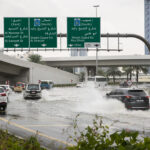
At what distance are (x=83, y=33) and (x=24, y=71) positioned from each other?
5055 cm

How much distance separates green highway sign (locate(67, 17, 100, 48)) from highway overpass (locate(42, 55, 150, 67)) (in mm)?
51610

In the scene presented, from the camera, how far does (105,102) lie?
20.1 metres

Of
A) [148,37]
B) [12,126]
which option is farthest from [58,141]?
[148,37]

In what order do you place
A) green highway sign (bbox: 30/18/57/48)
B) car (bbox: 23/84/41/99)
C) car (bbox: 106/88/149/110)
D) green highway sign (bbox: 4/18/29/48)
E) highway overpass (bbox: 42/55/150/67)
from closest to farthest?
1. car (bbox: 106/88/149/110)
2. green highway sign (bbox: 30/18/57/48)
3. green highway sign (bbox: 4/18/29/48)
4. car (bbox: 23/84/41/99)
5. highway overpass (bbox: 42/55/150/67)

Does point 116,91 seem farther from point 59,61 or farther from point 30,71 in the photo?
point 59,61

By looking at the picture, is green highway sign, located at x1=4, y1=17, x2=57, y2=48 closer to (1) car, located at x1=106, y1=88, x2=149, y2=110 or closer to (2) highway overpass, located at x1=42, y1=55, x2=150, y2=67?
(1) car, located at x1=106, y1=88, x2=149, y2=110

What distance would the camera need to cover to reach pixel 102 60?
81.3m

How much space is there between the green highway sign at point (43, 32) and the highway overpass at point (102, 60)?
52.8 metres

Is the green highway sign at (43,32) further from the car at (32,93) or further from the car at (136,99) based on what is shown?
the car at (136,99)

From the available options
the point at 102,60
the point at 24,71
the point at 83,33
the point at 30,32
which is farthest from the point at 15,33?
the point at 102,60

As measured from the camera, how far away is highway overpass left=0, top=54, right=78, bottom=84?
6956 cm

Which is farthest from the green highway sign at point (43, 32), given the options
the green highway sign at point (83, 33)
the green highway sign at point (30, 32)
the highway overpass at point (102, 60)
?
the highway overpass at point (102, 60)

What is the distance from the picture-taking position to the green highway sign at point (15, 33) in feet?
87.7

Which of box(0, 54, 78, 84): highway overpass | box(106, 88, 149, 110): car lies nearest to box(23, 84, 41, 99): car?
box(106, 88, 149, 110): car
